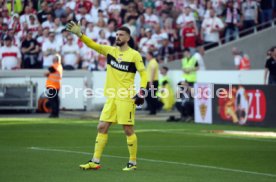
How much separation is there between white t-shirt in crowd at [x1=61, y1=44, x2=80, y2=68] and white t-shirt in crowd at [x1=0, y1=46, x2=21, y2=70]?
5.66 feet

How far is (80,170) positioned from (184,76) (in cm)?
1694

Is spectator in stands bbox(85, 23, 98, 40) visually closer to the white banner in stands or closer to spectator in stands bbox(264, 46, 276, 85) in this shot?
the white banner in stands

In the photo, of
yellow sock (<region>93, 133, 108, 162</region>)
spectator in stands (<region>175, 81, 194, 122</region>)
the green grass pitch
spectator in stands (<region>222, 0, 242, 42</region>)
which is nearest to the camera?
the green grass pitch

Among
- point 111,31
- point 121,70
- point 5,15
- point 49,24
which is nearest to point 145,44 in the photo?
point 111,31

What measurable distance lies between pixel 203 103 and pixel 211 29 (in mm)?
8103

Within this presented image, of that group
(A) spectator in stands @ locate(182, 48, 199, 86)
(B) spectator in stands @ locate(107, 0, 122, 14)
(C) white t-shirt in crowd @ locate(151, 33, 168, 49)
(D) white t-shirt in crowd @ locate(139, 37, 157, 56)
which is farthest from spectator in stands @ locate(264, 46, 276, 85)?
(B) spectator in stands @ locate(107, 0, 122, 14)

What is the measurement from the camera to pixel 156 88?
106 ft

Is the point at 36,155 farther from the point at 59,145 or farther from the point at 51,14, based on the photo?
the point at 51,14

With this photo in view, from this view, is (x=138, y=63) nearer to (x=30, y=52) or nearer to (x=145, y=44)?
(x=30, y=52)

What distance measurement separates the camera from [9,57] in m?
32.8

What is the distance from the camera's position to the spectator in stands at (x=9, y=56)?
3269cm

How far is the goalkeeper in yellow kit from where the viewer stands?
1512 cm

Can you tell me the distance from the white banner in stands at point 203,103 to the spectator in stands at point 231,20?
7.67 meters

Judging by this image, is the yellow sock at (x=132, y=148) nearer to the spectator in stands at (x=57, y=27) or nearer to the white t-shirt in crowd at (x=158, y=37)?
the spectator in stands at (x=57, y=27)
